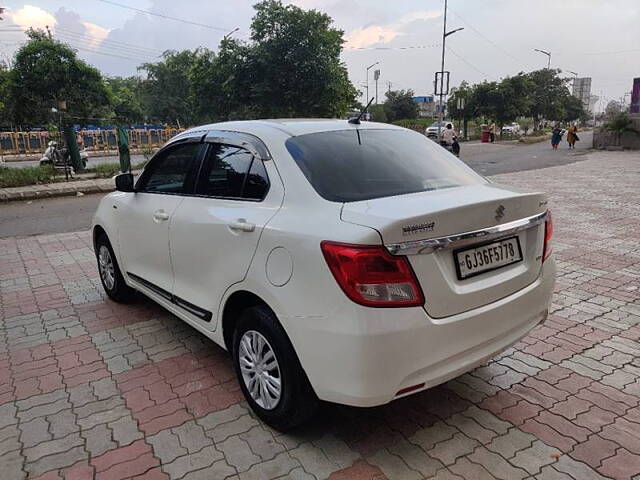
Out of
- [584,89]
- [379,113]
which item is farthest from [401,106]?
[584,89]

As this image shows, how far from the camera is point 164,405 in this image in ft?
9.87

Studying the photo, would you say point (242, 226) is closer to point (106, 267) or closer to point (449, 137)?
point (106, 267)

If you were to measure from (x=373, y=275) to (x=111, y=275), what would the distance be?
3.41 m

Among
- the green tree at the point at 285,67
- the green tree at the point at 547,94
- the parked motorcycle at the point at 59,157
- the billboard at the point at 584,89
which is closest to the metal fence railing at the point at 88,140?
the green tree at the point at 285,67

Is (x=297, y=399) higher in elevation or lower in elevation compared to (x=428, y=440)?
higher

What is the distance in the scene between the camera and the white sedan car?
2154 mm

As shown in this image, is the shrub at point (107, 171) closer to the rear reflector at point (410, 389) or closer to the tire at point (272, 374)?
the tire at point (272, 374)

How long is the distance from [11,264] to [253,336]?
17.1 ft

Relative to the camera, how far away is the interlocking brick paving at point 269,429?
245 cm

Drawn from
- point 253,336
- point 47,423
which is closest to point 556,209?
point 253,336

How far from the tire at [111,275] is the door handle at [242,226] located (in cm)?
220

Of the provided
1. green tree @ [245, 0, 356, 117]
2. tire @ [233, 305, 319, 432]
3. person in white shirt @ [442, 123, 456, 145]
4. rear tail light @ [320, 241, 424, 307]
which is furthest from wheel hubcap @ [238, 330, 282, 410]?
green tree @ [245, 0, 356, 117]

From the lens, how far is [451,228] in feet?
7.47

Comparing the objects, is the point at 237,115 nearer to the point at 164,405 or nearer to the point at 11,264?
the point at 11,264
